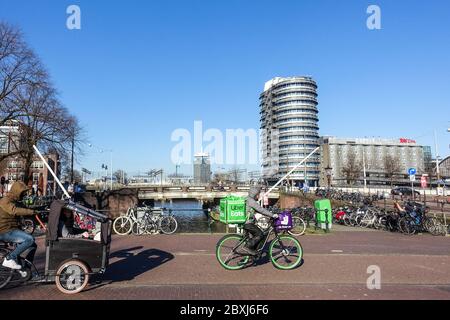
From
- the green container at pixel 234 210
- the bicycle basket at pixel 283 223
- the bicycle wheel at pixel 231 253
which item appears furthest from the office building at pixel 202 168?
the bicycle wheel at pixel 231 253

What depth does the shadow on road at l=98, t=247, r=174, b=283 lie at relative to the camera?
6.89 meters

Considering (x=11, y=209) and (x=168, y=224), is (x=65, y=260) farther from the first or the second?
(x=168, y=224)

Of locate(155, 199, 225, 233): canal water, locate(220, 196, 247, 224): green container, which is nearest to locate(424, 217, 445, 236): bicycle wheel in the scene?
locate(220, 196, 247, 224): green container

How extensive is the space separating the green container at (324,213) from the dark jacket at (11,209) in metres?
11.9

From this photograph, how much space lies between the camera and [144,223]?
1448 cm

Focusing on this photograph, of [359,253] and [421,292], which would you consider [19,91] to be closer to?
[359,253]

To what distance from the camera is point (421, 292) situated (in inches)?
234

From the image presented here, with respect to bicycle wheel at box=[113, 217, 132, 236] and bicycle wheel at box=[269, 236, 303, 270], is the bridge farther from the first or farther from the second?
bicycle wheel at box=[269, 236, 303, 270]

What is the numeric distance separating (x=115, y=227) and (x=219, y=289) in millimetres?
9571

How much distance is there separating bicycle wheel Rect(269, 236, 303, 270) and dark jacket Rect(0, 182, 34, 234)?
15.2 feet

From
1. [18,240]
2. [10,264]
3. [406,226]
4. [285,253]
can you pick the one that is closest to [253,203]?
[285,253]

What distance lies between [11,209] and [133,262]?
3.12 metres

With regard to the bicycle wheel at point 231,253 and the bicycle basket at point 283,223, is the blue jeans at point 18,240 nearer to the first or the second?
the bicycle wheel at point 231,253
